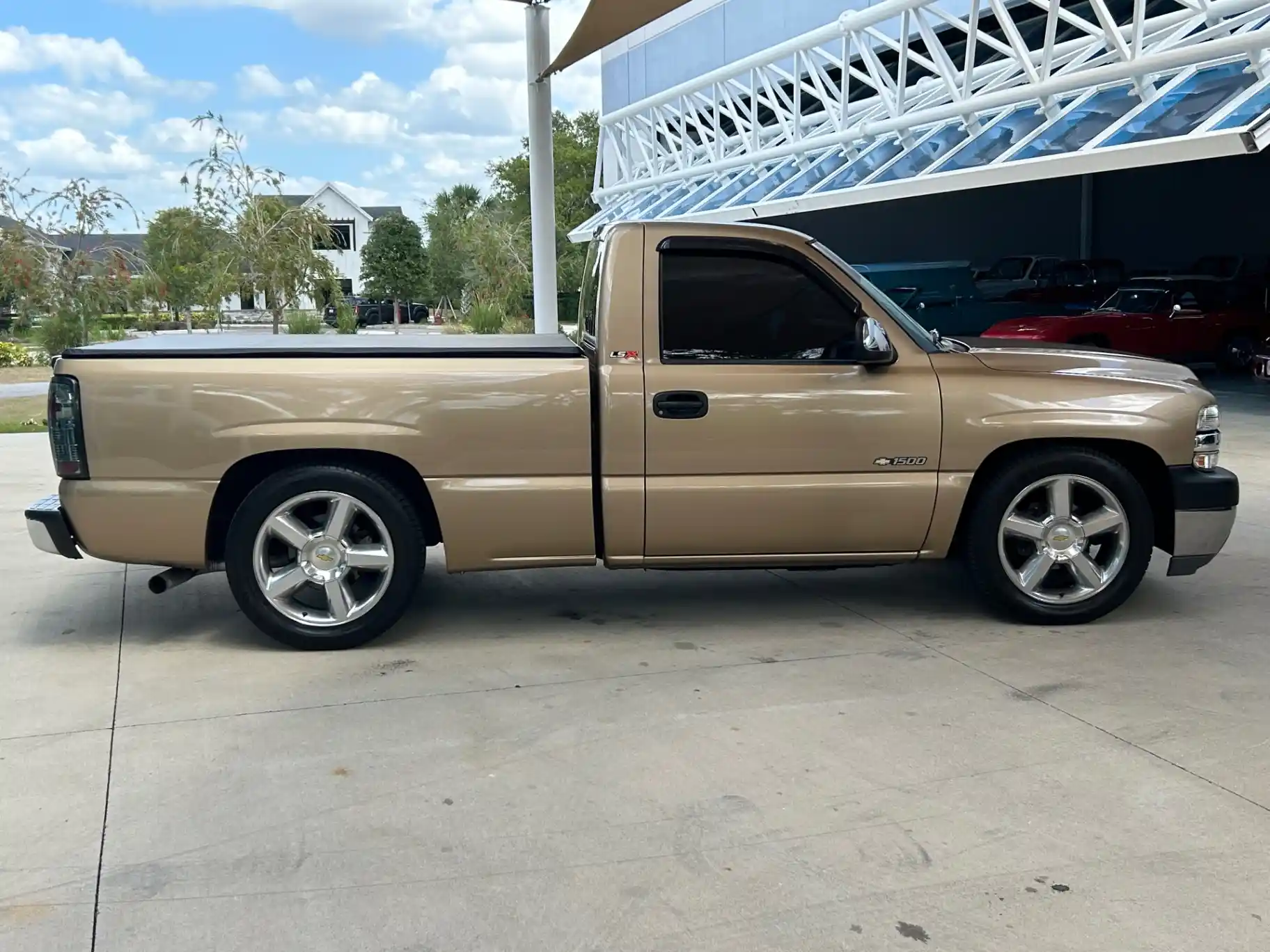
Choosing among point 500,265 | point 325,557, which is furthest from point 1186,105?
point 500,265

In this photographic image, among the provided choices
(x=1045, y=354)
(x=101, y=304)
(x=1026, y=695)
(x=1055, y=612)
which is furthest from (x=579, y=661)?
(x=101, y=304)

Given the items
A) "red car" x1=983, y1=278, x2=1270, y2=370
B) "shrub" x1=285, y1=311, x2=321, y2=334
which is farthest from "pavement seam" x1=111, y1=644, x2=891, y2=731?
"shrub" x1=285, y1=311, x2=321, y2=334

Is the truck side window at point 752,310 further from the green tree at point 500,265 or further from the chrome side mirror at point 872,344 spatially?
the green tree at point 500,265

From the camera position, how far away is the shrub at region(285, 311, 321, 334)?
20495mm

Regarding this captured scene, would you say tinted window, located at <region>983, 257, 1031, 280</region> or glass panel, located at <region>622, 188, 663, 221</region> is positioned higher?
glass panel, located at <region>622, 188, 663, 221</region>

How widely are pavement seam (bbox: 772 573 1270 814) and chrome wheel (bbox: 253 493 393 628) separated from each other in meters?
2.35

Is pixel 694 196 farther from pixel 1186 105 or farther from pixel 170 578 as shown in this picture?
pixel 170 578

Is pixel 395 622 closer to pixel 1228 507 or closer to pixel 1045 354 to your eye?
pixel 1045 354

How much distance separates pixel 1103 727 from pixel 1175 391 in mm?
1950

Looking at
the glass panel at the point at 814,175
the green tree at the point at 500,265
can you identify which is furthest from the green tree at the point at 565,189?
the glass panel at the point at 814,175

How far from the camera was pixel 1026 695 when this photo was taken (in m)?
4.62

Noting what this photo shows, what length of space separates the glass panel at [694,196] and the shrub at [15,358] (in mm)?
14621

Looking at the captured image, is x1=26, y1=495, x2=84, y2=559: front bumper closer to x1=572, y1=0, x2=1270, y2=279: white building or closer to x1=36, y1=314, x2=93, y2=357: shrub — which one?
x1=572, y1=0, x2=1270, y2=279: white building

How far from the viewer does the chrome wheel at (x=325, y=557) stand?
509 centimetres
